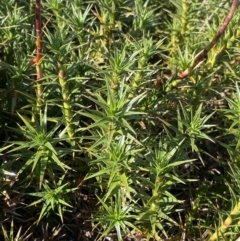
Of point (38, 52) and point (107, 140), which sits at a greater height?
point (38, 52)

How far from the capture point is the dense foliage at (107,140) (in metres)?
1.52

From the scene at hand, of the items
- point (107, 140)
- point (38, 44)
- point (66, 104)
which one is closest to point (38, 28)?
point (38, 44)

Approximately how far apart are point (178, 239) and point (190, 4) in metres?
1.02

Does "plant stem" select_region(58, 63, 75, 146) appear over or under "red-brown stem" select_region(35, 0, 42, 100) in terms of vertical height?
under

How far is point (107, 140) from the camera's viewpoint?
4.84 feet

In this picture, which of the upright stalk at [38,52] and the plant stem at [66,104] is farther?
the plant stem at [66,104]

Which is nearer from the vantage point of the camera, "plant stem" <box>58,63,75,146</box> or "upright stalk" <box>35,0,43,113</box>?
"upright stalk" <box>35,0,43,113</box>

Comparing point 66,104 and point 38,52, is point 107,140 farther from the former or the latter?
point 38,52

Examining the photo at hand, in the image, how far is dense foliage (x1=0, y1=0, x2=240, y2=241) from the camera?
4.99 feet

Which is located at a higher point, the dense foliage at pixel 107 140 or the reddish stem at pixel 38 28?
the reddish stem at pixel 38 28

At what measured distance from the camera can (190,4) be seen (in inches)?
81.8

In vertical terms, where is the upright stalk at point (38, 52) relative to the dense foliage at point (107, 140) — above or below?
above

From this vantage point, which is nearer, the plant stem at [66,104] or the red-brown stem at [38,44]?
the red-brown stem at [38,44]

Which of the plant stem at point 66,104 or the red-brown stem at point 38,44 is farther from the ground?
the red-brown stem at point 38,44
